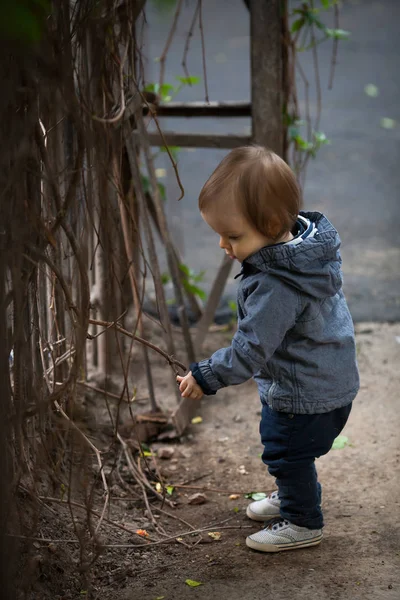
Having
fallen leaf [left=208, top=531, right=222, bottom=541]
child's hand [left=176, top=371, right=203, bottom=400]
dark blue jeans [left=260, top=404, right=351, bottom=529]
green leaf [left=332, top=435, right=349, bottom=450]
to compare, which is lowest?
green leaf [left=332, top=435, right=349, bottom=450]

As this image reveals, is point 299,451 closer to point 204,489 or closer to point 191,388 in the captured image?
point 191,388

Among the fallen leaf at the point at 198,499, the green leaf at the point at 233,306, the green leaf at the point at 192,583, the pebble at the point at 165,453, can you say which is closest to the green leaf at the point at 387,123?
the green leaf at the point at 233,306

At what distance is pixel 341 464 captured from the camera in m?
3.31

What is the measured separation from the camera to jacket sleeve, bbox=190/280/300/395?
2.32 m

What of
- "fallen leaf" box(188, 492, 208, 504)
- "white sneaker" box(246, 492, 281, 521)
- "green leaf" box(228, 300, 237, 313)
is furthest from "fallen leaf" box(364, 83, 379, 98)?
"white sneaker" box(246, 492, 281, 521)

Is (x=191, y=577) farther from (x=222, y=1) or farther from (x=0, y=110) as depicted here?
(x=222, y=1)

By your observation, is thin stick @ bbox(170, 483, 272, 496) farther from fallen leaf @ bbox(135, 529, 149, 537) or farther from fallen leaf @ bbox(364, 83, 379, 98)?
fallen leaf @ bbox(364, 83, 379, 98)

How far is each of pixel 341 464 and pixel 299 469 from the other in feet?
2.62

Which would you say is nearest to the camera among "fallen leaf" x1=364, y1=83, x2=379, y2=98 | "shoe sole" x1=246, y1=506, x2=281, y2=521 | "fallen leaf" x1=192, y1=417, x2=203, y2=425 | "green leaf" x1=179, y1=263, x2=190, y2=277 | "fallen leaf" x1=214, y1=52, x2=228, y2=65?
"shoe sole" x1=246, y1=506, x2=281, y2=521

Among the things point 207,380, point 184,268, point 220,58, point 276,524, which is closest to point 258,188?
point 207,380

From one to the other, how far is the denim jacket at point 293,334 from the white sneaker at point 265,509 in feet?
1.71

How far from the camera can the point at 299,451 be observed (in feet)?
8.35

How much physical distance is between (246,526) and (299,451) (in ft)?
1.63

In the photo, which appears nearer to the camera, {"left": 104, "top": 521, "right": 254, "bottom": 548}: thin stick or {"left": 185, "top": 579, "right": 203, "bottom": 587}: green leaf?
{"left": 185, "top": 579, "right": 203, "bottom": 587}: green leaf
